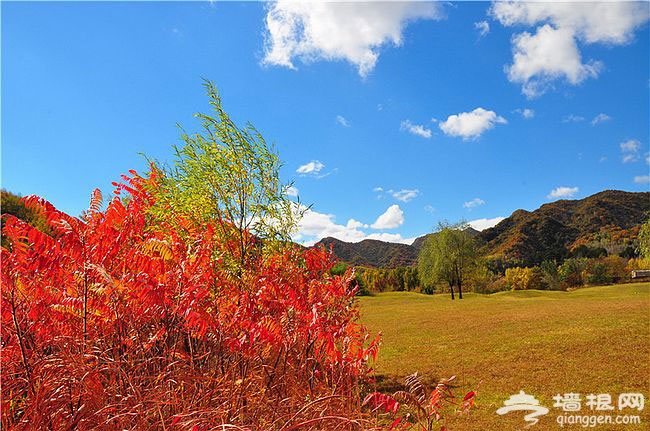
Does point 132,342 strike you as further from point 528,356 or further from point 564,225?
point 564,225

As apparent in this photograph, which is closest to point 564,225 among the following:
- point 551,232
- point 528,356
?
point 551,232

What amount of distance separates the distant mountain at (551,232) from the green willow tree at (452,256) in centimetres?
4259

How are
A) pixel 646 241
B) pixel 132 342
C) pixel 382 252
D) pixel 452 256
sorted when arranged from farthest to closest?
pixel 382 252, pixel 452 256, pixel 646 241, pixel 132 342

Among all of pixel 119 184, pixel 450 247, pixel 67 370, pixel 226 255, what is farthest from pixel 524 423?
pixel 450 247

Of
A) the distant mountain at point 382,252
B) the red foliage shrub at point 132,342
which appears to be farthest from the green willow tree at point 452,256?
the distant mountain at point 382,252

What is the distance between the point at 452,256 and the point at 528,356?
1399 inches

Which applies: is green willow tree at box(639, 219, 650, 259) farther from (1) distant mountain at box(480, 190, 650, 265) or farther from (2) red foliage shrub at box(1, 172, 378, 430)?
(1) distant mountain at box(480, 190, 650, 265)

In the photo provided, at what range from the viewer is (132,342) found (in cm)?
509

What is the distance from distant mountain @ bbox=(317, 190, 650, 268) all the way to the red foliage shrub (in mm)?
86524

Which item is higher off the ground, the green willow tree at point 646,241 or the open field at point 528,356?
the green willow tree at point 646,241

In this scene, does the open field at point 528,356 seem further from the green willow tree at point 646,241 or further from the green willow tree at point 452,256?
the green willow tree at point 452,256

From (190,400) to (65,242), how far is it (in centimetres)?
212

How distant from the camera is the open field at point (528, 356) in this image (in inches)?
389

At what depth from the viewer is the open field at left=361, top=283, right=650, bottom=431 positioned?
9.89m
